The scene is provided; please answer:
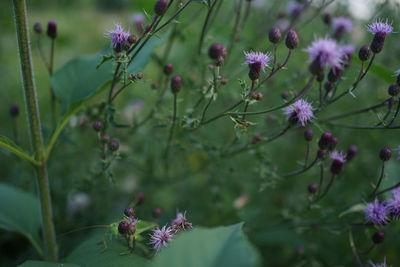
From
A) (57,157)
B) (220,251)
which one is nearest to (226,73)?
(57,157)

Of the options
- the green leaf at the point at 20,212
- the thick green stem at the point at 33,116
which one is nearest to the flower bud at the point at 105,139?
the thick green stem at the point at 33,116

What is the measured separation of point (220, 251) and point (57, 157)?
4.72 feet

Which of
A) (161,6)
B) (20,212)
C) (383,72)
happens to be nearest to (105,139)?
(161,6)

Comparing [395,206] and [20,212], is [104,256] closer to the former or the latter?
[20,212]

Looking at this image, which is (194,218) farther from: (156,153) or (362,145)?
(362,145)

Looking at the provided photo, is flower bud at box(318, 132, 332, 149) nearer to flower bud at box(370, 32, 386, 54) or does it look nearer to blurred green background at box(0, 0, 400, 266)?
blurred green background at box(0, 0, 400, 266)

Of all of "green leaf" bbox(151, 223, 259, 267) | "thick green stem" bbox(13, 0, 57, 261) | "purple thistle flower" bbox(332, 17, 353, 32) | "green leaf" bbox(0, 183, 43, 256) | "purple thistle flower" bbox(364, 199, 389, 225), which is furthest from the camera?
"purple thistle flower" bbox(332, 17, 353, 32)

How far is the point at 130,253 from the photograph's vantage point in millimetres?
1183

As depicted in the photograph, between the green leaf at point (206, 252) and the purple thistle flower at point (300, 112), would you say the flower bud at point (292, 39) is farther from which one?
the green leaf at point (206, 252)

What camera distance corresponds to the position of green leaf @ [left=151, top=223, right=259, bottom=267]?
0.80 metres

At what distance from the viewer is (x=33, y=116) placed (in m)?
1.40

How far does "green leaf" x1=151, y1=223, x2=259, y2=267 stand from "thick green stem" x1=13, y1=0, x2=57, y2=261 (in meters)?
0.84

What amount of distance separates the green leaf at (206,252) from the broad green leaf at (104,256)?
350mm

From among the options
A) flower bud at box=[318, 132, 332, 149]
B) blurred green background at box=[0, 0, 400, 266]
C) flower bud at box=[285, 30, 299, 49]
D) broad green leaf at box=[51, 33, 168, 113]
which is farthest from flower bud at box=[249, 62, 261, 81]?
broad green leaf at box=[51, 33, 168, 113]
